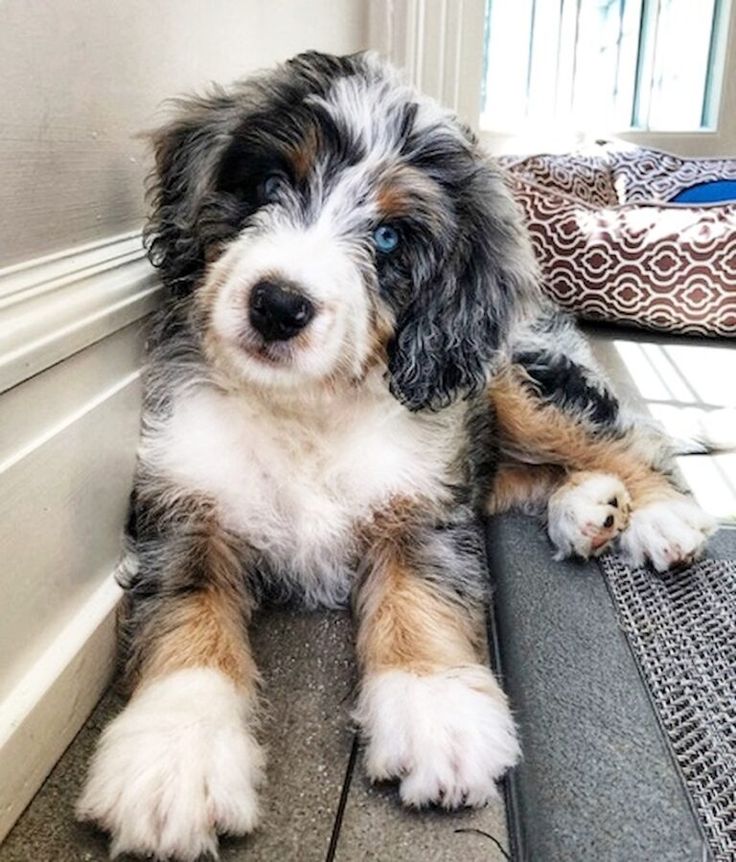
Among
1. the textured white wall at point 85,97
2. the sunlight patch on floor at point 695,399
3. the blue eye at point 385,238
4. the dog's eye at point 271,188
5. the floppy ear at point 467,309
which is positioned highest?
the textured white wall at point 85,97

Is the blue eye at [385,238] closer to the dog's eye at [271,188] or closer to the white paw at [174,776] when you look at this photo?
the dog's eye at [271,188]

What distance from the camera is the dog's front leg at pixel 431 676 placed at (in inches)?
45.1

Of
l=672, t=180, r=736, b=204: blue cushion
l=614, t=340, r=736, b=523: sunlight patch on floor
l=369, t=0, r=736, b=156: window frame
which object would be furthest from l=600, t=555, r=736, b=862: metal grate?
l=672, t=180, r=736, b=204: blue cushion

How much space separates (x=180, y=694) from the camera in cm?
119

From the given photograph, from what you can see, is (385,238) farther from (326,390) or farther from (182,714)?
(182,714)

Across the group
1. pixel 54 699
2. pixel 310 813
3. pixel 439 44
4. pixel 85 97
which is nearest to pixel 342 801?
pixel 310 813

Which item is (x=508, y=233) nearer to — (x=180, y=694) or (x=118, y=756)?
(x=180, y=694)

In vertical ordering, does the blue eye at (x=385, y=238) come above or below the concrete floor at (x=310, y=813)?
above

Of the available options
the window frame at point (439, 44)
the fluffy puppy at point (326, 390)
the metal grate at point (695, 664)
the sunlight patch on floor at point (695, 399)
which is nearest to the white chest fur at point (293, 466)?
the fluffy puppy at point (326, 390)

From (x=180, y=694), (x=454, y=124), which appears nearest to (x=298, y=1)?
(x=454, y=124)

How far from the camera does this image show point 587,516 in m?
1.81

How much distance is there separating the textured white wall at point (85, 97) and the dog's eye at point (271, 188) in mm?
230

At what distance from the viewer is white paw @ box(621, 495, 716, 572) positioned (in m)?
1.75

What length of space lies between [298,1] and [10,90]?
1.61 meters
